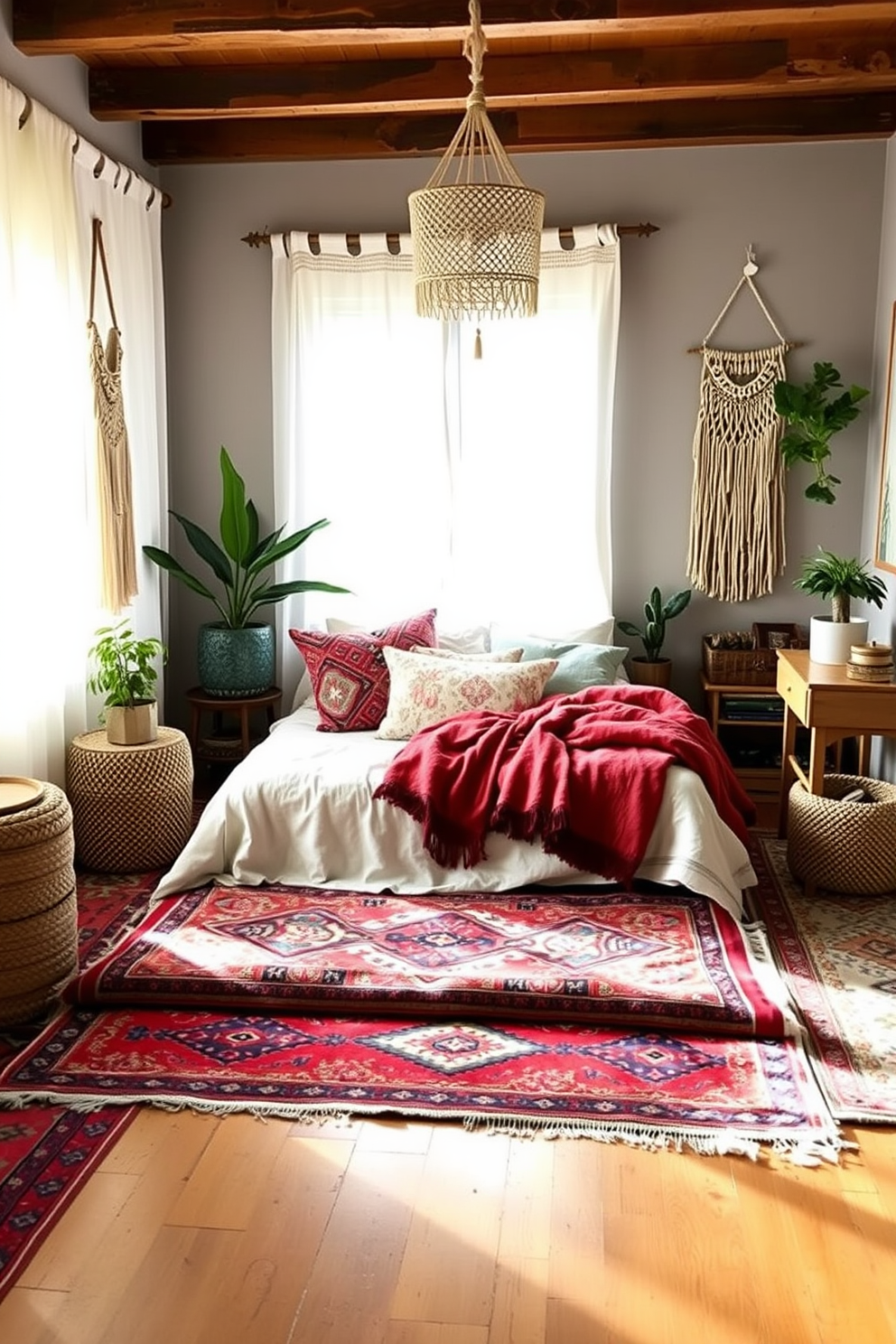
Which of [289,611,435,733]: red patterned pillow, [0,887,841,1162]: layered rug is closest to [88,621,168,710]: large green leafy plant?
[289,611,435,733]: red patterned pillow

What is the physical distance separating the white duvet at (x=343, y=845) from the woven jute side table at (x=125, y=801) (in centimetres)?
27

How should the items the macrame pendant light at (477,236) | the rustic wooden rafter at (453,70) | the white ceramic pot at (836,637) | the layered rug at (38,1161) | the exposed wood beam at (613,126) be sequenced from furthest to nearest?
the exposed wood beam at (613,126) < the white ceramic pot at (836,637) < the rustic wooden rafter at (453,70) < the macrame pendant light at (477,236) < the layered rug at (38,1161)

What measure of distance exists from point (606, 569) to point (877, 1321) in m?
3.59

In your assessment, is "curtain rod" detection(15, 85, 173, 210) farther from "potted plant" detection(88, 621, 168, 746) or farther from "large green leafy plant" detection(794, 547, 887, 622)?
"large green leafy plant" detection(794, 547, 887, 622)

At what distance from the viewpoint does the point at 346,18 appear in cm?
389

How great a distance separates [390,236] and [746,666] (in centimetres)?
227

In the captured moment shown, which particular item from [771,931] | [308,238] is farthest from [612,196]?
[771,931]

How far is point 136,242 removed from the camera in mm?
5059

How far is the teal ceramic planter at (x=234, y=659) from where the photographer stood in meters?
5.25

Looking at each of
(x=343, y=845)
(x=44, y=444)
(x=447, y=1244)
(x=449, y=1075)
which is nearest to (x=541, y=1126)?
(x=449, y=1075)

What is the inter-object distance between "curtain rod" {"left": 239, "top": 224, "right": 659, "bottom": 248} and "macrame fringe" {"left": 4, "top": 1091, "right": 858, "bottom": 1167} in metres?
3.68

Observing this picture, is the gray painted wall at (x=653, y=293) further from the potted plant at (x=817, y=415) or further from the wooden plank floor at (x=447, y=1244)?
the wooden plank floor at (x=447, y=1244)

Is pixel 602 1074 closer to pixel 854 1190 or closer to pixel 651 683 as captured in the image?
pixel 854 1190

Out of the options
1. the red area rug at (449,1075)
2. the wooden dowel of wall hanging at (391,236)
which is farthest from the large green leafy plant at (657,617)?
the red area rug at (449,1075)
